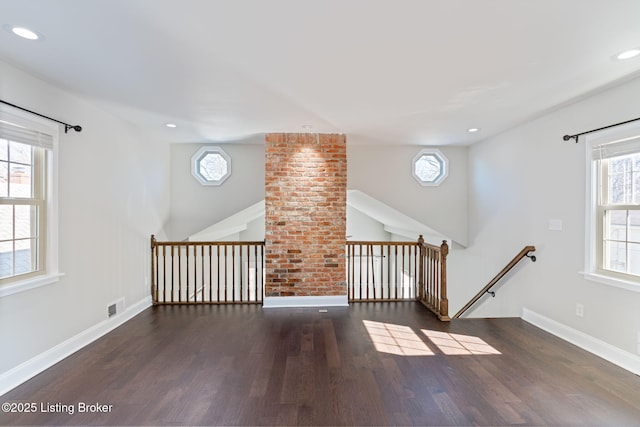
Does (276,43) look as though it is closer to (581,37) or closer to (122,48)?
(122,48)

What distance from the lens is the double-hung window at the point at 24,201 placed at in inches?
93.1

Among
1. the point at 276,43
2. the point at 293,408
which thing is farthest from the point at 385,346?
the point at 276,43

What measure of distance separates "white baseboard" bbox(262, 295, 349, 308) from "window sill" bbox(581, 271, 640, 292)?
2.72 meters

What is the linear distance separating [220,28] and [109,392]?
105 inches

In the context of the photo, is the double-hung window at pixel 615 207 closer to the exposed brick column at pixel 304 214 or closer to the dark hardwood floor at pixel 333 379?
the dark hardwood floor at pixel 333 379

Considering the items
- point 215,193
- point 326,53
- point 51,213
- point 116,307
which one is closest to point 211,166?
point 215,193

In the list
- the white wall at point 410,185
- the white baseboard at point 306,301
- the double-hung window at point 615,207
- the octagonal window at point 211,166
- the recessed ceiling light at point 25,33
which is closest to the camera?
the recessed ceiling light at point 25,33

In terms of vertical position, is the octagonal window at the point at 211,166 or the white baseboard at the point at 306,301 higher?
the octagonal window at the point at 211,166

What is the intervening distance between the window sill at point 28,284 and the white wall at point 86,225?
47mm

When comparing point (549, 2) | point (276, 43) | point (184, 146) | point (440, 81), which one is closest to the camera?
point (549, 2)

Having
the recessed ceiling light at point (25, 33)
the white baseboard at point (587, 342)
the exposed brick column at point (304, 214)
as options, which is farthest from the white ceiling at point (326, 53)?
the white baseboard at point (587, 342)

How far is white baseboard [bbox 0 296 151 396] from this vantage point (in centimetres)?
232

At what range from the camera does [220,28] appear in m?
1.85

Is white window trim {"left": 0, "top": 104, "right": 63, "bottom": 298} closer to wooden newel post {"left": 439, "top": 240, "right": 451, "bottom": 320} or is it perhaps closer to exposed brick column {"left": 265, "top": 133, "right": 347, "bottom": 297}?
exposed brick column {"left": 265, "top": 133, "right": 347, "bottom": 297}
